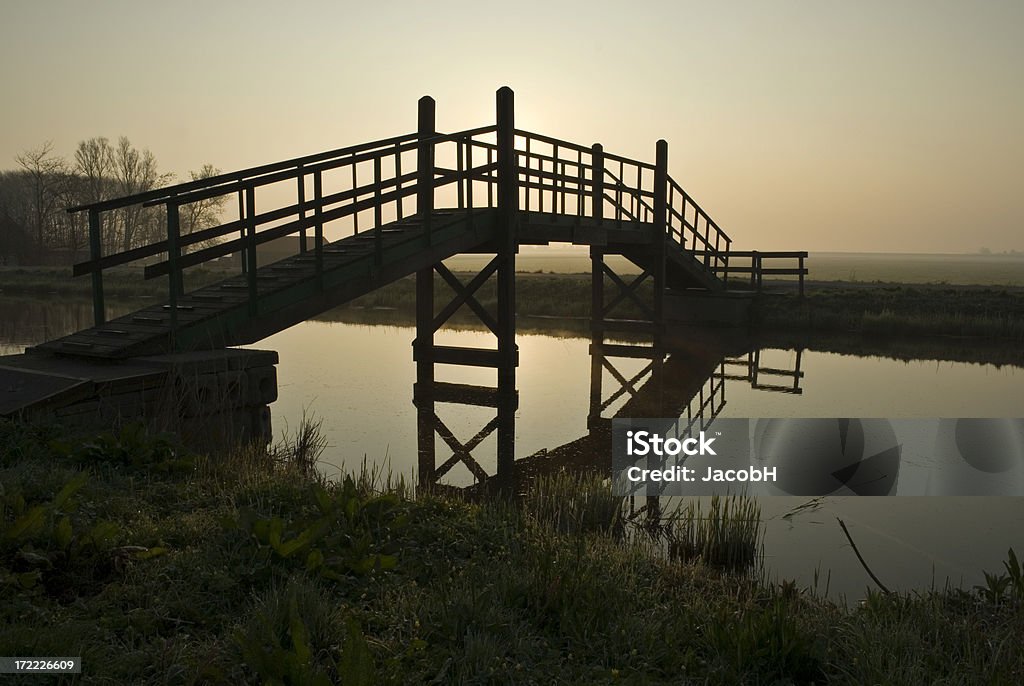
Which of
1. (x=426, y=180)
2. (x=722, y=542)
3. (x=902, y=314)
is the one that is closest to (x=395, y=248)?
(x=426, y=180)

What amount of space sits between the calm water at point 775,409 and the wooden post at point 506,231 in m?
0.57

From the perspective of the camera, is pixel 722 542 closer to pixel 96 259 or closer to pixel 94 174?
pixel 96 259

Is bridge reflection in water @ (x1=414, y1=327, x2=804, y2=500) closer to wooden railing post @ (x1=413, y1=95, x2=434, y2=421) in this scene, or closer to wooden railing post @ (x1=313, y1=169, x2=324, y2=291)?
wooden railing post @ (x1=413, y1=95, x2=434, y2=421)

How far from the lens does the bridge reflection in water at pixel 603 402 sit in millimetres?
8562

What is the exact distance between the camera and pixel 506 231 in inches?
529

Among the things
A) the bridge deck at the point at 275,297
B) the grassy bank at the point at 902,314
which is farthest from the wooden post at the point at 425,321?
the grassy bank at the point at 902,314

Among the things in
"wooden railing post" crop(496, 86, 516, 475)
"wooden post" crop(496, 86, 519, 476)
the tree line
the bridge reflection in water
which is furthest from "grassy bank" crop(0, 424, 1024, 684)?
the tree line

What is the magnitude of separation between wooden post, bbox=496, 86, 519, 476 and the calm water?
1.88 ft

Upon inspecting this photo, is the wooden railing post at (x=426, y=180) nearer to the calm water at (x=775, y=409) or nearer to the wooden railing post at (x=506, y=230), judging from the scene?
the wooden railing post at (x=506, y=230)

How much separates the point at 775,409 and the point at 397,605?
867 centimetres

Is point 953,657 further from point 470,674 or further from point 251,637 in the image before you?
point 251,637

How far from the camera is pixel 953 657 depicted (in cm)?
394

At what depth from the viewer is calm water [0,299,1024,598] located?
606cm

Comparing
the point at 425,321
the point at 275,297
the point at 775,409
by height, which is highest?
the point at 275,297
